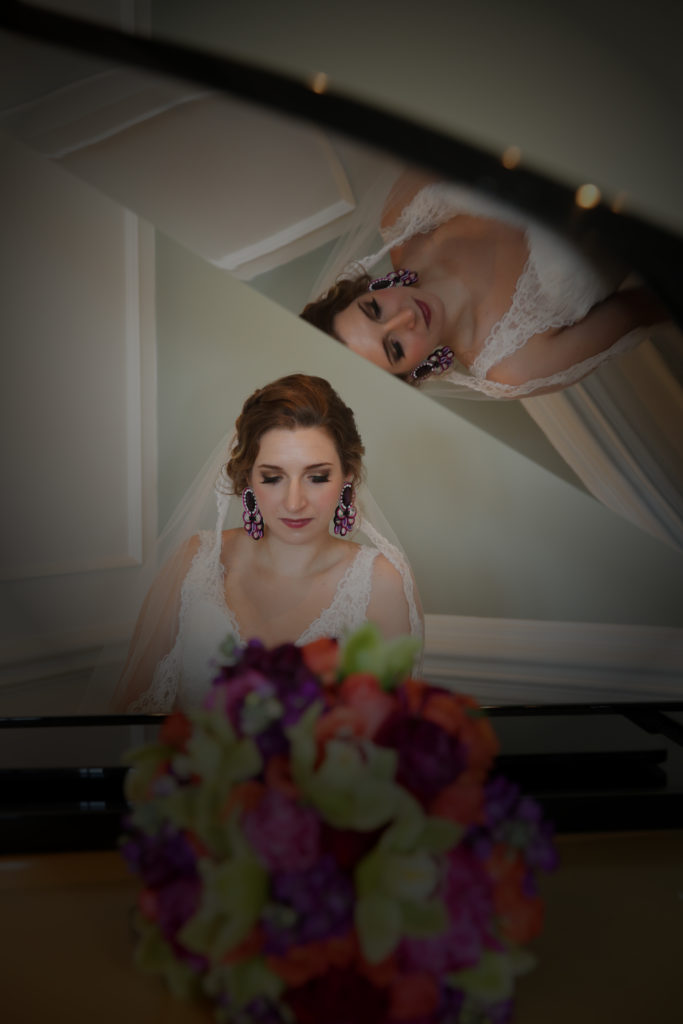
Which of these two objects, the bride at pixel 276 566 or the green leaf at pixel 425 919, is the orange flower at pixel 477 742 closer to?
the green leaf at pixel 425 919

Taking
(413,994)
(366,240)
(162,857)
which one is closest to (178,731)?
(162,857)

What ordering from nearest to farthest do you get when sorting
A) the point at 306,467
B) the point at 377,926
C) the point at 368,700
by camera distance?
1. the point at 377,926
2. the point at 368,700
3. the point at 306,467

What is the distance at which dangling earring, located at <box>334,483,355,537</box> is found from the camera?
1.31 metres

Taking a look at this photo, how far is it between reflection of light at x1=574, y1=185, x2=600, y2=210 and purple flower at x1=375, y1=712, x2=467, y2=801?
1.72 feet

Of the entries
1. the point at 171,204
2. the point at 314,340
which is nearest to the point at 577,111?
the point at 314,340

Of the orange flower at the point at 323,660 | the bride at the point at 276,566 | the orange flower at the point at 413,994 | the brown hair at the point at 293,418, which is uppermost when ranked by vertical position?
the brown hair at the point at 293,418

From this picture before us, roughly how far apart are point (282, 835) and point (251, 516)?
2.22 feet

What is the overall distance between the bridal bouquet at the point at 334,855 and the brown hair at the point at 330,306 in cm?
66

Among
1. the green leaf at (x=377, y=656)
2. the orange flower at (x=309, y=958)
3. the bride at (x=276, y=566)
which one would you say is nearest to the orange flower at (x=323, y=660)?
the green leaf at (x=377, y=656)

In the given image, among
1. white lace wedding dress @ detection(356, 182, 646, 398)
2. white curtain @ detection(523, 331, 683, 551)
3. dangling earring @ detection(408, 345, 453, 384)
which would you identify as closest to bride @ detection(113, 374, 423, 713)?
dangling earring @ detection(408, 345, 453, 384)

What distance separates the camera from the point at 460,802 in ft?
2.52

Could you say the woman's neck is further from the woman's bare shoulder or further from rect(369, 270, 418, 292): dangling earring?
rect(369, 270, 418, 292): dangling earring

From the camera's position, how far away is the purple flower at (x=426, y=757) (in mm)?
760

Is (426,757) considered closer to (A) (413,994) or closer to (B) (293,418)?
(A) (413,994)
